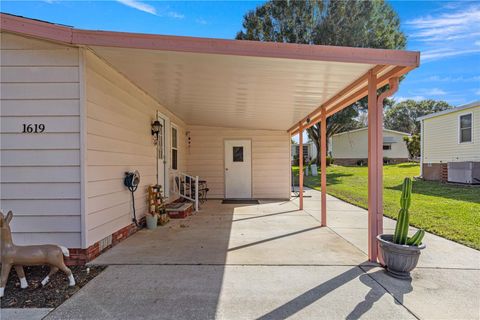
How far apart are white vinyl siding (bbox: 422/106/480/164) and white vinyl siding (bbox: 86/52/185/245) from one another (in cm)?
1217

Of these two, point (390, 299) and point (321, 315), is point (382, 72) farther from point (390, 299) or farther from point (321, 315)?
point (321, 315)

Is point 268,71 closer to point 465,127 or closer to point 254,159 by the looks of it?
point 254,159

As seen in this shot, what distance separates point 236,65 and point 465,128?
1221 centimetres

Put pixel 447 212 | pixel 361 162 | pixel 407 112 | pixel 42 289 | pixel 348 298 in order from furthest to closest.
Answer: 1. pixel 407 112
2. pixel 361 162
3. pixel 447 212
4. pixel 42 289
5. pixel 348 298

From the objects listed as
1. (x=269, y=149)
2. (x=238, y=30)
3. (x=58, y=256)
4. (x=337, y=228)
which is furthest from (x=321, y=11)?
(x=58, y=256)

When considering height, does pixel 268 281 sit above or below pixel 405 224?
below

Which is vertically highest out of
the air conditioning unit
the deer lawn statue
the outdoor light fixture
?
the outdoor light fixture

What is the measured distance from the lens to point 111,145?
12.0ft

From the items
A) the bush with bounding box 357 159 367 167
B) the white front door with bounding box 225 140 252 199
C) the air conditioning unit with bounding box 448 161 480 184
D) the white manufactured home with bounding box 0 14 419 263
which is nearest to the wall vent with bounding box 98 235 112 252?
the white manufactured home with bounding box 0 14 419 263

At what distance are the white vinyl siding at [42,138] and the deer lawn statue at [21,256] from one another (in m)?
0.54

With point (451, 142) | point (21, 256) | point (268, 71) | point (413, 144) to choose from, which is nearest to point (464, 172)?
point (451, 142)

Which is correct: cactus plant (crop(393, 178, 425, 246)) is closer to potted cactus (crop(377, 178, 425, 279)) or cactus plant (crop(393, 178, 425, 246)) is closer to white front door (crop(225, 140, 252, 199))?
potted cactus (crop(377, 178, 425, 279))

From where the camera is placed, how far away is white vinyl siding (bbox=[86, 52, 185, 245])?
3188 mm

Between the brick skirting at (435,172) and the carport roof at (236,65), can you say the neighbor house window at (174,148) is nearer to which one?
the carport roof at (236,65)
